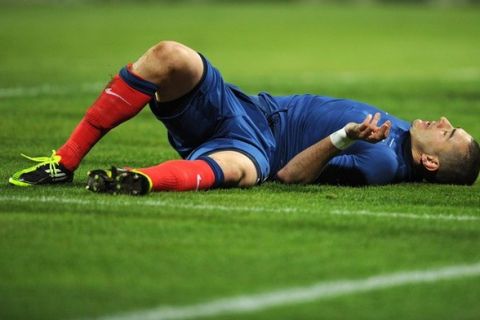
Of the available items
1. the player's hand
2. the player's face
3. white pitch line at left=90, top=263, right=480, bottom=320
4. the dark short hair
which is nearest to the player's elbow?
the player's hand

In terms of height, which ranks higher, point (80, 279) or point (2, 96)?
point (80, 279)

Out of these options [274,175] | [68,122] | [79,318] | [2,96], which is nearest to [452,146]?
[274,175]

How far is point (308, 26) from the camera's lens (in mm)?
28828

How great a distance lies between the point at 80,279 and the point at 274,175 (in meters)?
2.70

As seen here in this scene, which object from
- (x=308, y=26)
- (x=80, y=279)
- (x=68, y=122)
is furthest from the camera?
(x=308, y=26)

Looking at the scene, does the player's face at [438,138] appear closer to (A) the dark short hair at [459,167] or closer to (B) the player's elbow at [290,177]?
(A) the dark short hair at [459,167]

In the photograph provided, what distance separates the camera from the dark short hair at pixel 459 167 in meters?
7.60

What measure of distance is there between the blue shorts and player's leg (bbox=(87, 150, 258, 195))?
0.09 m

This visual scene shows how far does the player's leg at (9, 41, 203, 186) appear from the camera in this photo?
703 centimetres

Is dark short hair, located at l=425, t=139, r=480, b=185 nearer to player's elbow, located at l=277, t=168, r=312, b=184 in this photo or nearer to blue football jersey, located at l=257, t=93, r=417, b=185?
blue football jersey, located at l=257, t=93, r=417, b=185

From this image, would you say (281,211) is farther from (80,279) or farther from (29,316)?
(29,316)

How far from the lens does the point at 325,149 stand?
7.14 metres

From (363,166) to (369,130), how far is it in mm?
576

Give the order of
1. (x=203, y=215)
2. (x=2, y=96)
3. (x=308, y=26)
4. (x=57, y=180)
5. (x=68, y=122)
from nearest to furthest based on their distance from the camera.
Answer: (x=203, y=215) < (x=57, y=180) < (x=68, y=122) < (x=2, y=96) < (x=308, y=26)
